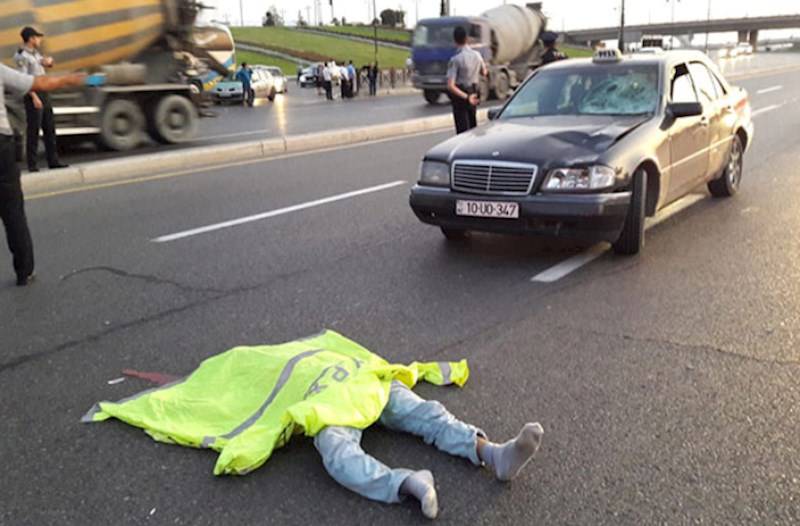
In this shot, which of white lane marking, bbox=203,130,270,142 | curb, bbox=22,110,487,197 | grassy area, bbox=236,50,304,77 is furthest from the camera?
grassy area, bbox=236,50,304,77

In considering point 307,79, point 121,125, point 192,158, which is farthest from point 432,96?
point 307,79

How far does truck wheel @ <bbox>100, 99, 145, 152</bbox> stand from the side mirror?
10.9 meters

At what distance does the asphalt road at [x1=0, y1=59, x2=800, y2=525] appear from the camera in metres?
2.87

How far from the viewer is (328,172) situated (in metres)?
11.5

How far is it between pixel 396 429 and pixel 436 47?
2748 cm

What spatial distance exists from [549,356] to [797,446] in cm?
130

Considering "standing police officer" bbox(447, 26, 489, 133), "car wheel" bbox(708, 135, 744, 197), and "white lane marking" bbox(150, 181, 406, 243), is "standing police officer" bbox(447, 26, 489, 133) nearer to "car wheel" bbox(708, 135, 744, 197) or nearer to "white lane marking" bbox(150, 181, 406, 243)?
"white lane marking" bbox(150, 181, 406, 243)

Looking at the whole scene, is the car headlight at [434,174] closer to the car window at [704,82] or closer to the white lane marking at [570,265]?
the white lane marking at [570,265]

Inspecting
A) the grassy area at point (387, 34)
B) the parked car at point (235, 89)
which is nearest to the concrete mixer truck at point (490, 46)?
the parked car at point (235, 89)

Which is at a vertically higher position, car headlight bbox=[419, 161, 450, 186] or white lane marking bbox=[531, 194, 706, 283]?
car headlight bbox=[419, 161, 450, 186]

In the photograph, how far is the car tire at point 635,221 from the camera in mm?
5969

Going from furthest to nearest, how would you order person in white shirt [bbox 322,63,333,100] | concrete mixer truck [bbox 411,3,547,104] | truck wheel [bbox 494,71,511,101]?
person in white shirt [bbox 322,63,333,100] < truck wheel [bbox 494,71,511,101] < concrete mixer truck [bbox 411,3,547,104]

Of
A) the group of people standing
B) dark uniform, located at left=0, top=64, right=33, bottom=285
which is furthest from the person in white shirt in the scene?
dark uniform, located at left=0, top=64, right=33, bottom=285

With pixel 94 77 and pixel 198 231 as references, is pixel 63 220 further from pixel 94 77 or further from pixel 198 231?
pixel 94 77
